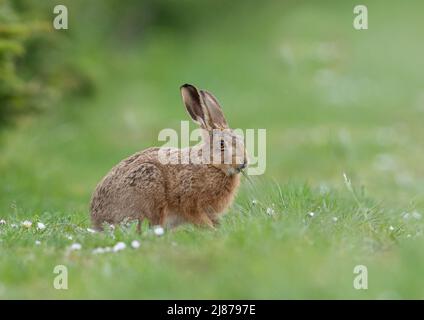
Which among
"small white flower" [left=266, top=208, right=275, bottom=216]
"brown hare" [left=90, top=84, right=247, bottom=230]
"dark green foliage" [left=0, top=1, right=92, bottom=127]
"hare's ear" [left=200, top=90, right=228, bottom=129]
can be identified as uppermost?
"dark green foliage" [left=0, top=1, right=92, bottom=127]

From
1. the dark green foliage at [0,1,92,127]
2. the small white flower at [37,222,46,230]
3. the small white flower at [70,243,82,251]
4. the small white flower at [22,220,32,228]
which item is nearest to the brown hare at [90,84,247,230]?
the small white flower at [37,222,46,230]

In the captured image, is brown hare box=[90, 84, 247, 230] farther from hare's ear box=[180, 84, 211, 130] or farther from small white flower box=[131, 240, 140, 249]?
small white flower box=[131, 240, 140, 249]

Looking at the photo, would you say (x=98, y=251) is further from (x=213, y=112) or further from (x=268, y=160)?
(x=268, y=160)

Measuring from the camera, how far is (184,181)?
917 cm

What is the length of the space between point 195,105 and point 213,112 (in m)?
0.21

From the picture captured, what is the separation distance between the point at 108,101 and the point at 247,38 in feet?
33.6

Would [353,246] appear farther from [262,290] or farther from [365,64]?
[365,64]

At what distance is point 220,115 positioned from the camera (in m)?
9.50

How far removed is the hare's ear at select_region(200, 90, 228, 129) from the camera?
930 centimetres

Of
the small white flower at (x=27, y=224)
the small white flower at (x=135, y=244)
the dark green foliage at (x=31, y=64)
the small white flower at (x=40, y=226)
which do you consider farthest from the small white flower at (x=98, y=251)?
the dark green foliage at (x=31, y=64)

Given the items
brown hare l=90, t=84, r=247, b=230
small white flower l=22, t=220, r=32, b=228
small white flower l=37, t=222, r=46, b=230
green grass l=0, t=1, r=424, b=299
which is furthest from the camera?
brown hare l=90, t=84, r=247, b=230

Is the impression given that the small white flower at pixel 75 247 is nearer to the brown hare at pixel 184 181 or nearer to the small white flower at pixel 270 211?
the brown hare at pixel 184 181

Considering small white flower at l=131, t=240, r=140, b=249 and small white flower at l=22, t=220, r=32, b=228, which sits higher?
small white flower at l=22, t=220, r=32, b=228
